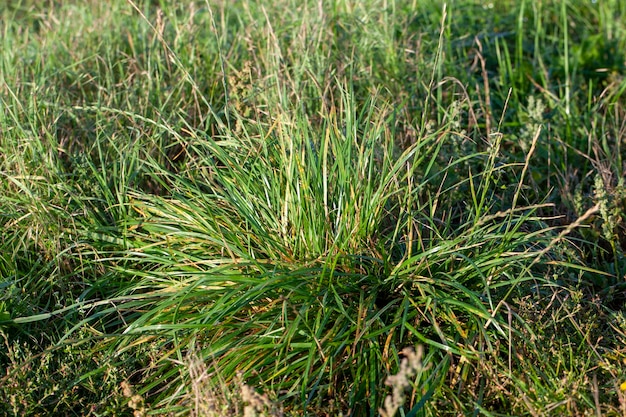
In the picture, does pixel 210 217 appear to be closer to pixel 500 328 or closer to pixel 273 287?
Answer: pixel 273 287

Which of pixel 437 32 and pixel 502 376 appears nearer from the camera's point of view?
pixel 502 376

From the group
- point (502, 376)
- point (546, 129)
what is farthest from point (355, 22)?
point (502, 376)

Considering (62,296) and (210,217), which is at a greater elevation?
(210,217)

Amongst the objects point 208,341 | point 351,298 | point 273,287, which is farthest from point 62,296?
point 351,298

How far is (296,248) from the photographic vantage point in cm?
281

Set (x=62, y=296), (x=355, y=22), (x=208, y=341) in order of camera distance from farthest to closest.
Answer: (x=355, y=22)
(x=62, y=296)
(x=208, y=341)

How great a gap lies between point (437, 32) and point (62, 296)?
243 centimetres

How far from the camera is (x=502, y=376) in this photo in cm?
249

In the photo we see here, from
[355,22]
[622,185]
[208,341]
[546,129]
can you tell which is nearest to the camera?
[208,341]

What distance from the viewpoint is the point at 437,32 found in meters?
4.28

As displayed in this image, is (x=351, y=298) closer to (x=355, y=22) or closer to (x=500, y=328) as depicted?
(x=500, y=328)

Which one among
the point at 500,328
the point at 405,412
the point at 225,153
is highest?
the point at 225,153

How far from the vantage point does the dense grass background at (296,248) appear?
2.53 m

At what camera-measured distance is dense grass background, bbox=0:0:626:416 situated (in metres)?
2.53
